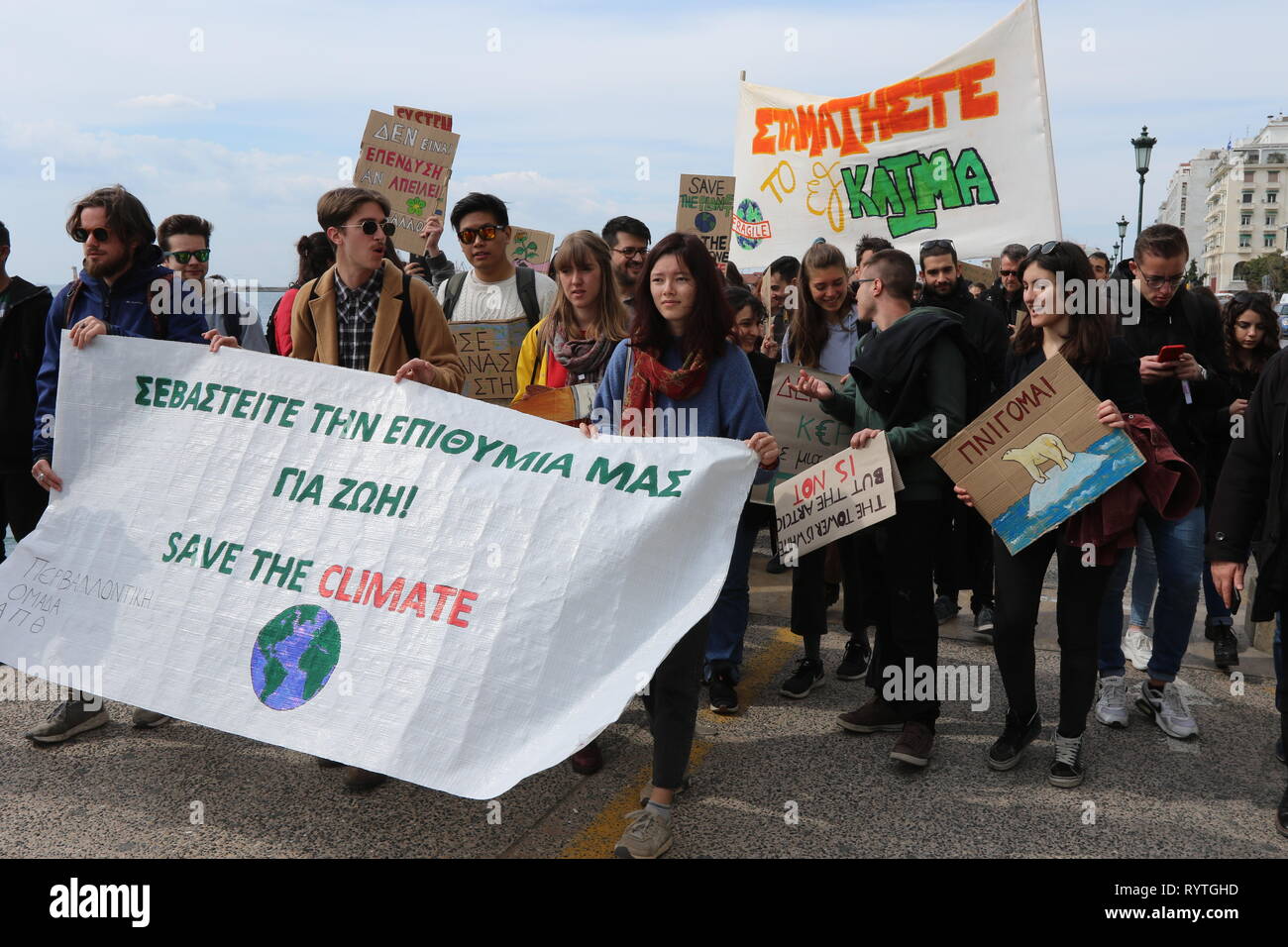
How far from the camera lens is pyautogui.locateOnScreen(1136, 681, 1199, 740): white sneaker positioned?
4336 mm

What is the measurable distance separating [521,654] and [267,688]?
3.04 ft

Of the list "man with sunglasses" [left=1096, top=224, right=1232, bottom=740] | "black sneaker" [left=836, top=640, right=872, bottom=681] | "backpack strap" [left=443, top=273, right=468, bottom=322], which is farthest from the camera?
"backpack strap" [left=443, top=273, right=468, bottom=322]

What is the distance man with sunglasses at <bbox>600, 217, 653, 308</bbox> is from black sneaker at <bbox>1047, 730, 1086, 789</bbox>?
296 cm

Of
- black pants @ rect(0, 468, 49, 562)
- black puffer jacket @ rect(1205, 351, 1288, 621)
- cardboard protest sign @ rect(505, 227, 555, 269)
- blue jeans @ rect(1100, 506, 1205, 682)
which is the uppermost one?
cardboard protest sign @ rect(505, 227, 555, 269)

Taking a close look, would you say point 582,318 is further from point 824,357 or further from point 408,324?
point 824,357

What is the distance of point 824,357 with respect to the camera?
17.5 feet

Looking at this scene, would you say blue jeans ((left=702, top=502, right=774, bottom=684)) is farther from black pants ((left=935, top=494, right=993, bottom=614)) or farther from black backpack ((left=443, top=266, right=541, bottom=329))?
black backpack ((left=443, top=266, right=541, bottom=329))

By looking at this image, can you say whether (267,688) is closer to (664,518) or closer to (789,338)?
(664,518)

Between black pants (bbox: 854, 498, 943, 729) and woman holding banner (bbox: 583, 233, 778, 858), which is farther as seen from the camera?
black pants (bbox: 854, 498, 943, 729)

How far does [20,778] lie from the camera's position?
3947 mm

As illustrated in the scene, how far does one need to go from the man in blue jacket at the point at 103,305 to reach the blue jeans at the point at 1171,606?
13.4ft

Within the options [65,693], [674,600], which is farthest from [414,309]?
[65,693]

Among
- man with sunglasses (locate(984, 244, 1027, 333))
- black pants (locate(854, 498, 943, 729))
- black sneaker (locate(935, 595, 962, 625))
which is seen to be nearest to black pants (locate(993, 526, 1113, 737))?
black pants (locate(854, 498, 943, 729))

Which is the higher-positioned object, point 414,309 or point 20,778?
point 414,309
